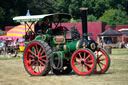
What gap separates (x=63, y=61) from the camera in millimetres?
13320

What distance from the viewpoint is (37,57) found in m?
13.0

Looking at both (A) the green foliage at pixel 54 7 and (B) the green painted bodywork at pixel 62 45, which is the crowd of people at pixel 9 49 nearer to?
(B) the green painted bodywork at pixel 62 45

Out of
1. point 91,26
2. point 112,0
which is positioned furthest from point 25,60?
point 112,0

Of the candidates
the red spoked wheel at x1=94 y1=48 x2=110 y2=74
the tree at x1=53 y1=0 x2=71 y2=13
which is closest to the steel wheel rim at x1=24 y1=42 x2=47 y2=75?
the red spoked wheel at x1=94 y1=48 x2=110 y2=74

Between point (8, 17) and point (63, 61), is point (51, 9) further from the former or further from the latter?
point (63, 61)

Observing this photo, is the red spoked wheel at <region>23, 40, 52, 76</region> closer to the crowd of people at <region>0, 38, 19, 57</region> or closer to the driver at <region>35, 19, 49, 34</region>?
the driver at <region>35, 19, 49, 34</region>

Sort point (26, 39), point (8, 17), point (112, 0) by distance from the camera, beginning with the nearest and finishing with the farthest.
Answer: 1. point (26, 39)
2. point (8, 17)
3. point (112, 0)

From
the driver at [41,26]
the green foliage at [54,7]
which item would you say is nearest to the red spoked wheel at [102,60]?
the driver at [41,26]

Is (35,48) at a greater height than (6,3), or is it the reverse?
(6,3)

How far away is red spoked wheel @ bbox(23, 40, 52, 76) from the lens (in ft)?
41.1

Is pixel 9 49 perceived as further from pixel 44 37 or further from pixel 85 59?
pixel 85 59

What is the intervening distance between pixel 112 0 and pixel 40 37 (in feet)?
240

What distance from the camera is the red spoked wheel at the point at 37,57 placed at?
41.1ft

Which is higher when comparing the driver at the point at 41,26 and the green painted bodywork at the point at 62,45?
the driver at the point at 41,26
